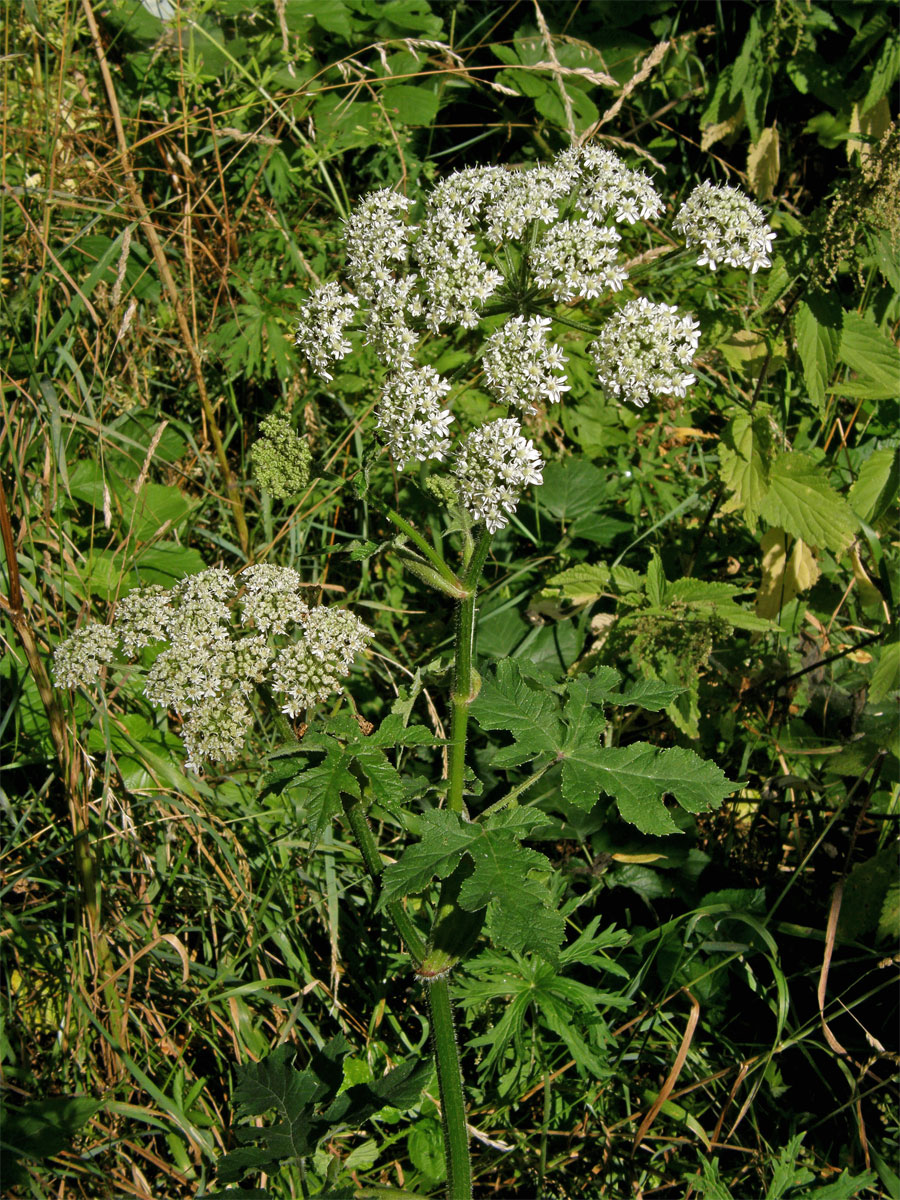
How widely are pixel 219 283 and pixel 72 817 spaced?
2.59 meters

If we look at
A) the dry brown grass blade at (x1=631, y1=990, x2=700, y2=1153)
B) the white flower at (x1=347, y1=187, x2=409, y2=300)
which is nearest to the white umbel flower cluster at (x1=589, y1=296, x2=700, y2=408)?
the white flower at (x1=347, y1=187, x2=409, y2=300)

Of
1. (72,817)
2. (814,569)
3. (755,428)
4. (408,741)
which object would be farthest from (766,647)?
(72,817)

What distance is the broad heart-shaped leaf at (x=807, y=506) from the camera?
3.49m

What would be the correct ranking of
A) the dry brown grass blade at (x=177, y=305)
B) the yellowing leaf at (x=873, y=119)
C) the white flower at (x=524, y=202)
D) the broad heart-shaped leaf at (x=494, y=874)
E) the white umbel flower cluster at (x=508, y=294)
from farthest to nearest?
the yellowing leaf at (x=873, y=119), the dry brown grass blade at (x=177, y=305), the white flower at (x=524, y=202), the white umbel flower cluster at (x=508, y=294), the broad heart-shaped leaf at (x=494, y=874)

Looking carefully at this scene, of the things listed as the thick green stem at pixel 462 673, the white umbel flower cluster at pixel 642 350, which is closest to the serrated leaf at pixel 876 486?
the white umbel flower cluster at pixel 642 350

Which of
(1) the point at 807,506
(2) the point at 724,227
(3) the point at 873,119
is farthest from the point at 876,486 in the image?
(3) the point at 873,119

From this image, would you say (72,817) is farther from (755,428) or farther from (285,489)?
(755,428)

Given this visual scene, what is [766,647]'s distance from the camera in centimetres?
397

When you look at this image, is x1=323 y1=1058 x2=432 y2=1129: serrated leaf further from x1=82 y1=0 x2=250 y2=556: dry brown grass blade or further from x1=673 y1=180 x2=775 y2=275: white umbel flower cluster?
x1=673 y1=180 x2=775 y2=275: white umbel flower cluster

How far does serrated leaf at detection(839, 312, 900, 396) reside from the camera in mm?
3635

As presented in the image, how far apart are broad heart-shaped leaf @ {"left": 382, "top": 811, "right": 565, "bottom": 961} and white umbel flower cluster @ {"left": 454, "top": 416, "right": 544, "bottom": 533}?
72cm

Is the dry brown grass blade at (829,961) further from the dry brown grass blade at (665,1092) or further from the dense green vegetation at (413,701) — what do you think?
the dry brown grass blade at (665,1092)

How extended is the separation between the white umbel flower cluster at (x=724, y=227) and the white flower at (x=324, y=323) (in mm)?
954

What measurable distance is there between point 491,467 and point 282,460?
1.99ft
